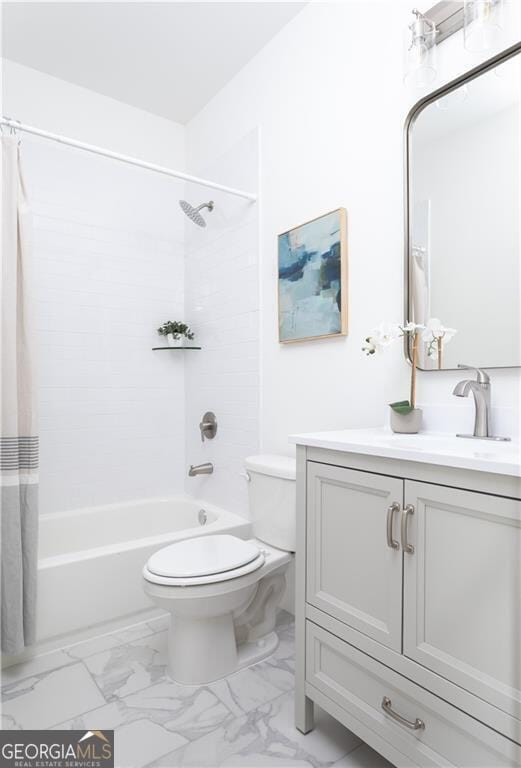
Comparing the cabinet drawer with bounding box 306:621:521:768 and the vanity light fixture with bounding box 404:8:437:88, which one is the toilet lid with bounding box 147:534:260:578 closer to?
the cabinet drawer with bounding box 306:621:521:768

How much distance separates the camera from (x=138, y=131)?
9.07ft

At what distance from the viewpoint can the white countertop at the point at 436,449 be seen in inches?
35.2

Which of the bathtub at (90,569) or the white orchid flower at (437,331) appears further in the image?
the bathtub at (90,569)

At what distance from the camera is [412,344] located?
1.49 m

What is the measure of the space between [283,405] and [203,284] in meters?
1.03

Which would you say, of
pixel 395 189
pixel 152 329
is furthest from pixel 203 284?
pixel 395 189

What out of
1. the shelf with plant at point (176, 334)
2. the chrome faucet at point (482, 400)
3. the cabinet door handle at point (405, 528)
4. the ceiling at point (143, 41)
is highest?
the ceiling at point (143, 41)

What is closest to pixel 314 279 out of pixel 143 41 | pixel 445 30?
pixel 445 30

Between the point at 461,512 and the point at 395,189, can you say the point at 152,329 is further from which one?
the point at 461,512

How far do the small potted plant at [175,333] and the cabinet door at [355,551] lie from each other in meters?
1.62

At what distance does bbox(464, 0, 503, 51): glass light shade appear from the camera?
1293mm

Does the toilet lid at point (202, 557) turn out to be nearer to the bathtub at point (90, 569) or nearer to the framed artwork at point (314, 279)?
the bathtub at point (90, 569)

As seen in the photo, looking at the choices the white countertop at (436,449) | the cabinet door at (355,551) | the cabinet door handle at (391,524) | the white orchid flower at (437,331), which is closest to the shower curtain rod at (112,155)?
the white orchid flower at (437,331)

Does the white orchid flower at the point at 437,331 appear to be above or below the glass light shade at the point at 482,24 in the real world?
below
